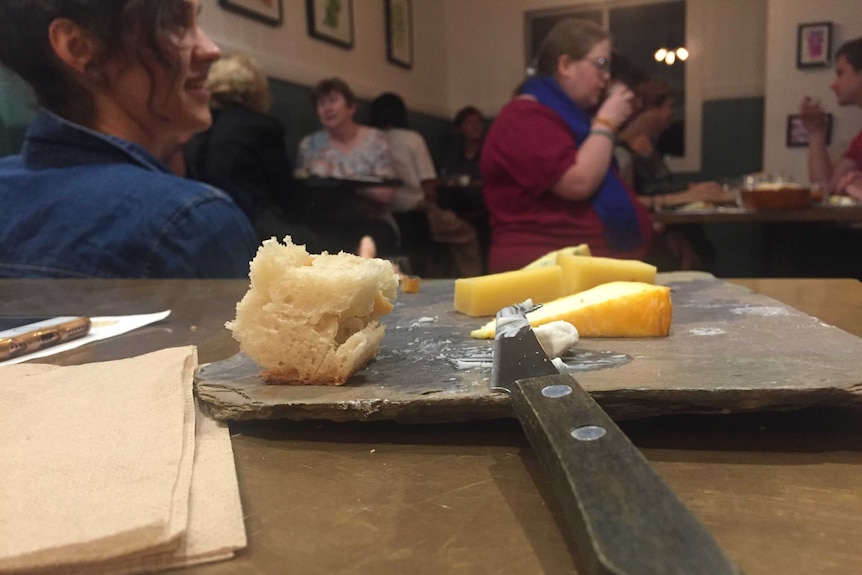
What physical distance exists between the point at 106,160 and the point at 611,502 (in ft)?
5.13

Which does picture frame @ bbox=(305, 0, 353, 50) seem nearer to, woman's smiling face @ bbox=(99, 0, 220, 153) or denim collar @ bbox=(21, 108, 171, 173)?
woman's smiling face @ bbox=(99, 0, 220, 153)

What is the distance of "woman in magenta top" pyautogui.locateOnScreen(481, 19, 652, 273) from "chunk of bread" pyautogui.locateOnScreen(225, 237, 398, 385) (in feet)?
6.09

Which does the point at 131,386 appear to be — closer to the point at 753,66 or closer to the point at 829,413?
the point at 829,413

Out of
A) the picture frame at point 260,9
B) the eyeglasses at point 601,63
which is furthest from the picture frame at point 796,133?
the picture frame at point 260,9

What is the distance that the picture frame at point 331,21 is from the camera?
13.9 ft

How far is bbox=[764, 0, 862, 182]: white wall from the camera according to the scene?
5.09 m

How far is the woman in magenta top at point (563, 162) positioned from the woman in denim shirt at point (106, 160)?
3.78ft

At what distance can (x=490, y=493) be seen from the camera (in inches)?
17.0

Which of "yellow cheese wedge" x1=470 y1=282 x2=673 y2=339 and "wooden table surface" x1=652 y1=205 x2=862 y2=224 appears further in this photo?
"wooden table surface" x1=652 y1=205 x2=862 y2=224

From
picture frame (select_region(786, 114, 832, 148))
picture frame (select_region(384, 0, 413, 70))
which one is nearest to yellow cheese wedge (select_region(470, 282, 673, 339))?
picture frame (select_region(384, 0, 413, 70))

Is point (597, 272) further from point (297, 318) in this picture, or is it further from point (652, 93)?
point (652, 93)

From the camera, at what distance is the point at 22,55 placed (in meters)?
1.68

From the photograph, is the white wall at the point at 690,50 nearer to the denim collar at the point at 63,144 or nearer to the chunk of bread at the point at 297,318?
the denim collar at the point at 63,144

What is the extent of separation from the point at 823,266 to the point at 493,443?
428 cm
